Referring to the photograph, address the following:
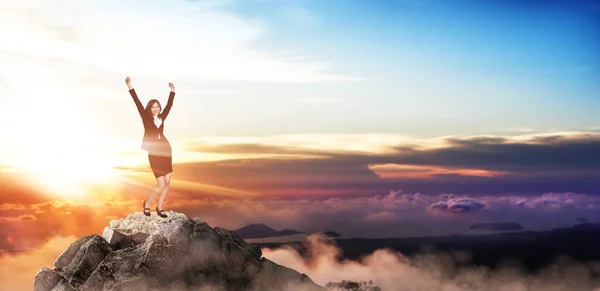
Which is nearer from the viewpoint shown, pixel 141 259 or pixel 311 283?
pixel 141 259

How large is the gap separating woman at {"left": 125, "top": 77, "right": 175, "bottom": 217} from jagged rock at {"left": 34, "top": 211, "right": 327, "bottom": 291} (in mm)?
5475

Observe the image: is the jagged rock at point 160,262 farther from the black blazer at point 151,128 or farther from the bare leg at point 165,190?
the black blazer at point 151,128

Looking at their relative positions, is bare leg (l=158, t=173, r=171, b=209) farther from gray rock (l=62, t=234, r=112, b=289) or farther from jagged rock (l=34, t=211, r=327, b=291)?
gray rock (l=62, t=234, r=112, b=289)

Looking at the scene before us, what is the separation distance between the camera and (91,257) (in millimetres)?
54406

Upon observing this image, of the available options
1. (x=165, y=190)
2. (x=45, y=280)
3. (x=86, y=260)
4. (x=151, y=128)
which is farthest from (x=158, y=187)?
(x=45, y=280)

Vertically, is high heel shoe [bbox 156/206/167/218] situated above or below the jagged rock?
above

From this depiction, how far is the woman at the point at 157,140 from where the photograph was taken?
50156 millimetres

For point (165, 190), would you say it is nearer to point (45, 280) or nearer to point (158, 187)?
point (158, 187)

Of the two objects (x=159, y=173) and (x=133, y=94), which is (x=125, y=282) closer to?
(x=159, y=173)

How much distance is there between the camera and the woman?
50.2 m

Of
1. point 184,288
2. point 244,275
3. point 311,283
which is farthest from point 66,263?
point 311,283

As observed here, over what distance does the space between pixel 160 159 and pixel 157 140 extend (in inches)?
57.7

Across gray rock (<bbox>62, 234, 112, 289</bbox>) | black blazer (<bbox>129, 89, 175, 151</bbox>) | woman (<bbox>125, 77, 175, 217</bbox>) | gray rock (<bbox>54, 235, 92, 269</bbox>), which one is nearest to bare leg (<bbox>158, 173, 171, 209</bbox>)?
woman (<bbox>125, 77, 175, 217</bbox>)

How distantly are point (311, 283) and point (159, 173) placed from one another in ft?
58.3
